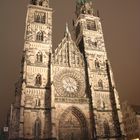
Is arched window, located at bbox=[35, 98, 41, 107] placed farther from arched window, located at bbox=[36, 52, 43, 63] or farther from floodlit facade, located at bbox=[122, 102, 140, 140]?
floodlit facade, located at bbox=[122, 102, 140, 140]

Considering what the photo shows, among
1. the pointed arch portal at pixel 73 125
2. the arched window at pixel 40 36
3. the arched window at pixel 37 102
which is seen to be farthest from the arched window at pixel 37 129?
the arched window at pixel 40 36

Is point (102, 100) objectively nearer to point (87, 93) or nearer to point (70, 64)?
point (87, 93)

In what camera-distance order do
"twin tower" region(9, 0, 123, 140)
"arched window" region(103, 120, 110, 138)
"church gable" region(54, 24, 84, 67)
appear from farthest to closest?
1. "church gable" region(54, 24, 84, 67)
2. "arched window" region(103, 120, 110, 138)
3. "twin tower" region(9, 0, 123, 140)

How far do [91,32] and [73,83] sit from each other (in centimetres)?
1207

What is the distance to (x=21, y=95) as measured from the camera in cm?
2761

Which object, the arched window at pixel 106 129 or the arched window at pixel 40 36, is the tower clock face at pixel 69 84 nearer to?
the arched window at pixel 106 129

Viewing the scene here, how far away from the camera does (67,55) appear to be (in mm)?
34406

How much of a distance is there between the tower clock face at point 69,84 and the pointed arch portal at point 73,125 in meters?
2.59

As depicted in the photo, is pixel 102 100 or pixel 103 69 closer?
pixel 102 100

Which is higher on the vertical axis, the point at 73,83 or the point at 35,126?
the point at 73,83

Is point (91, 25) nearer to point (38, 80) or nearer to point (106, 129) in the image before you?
point (38, 80)

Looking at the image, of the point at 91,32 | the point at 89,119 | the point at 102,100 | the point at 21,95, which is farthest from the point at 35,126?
the point at 91,32

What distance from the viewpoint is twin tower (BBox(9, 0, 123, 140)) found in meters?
27.4

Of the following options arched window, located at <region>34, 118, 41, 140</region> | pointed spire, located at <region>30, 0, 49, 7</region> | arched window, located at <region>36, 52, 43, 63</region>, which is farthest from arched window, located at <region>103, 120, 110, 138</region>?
pointed spire, located at <region>30, 0, 49, 7</region>
